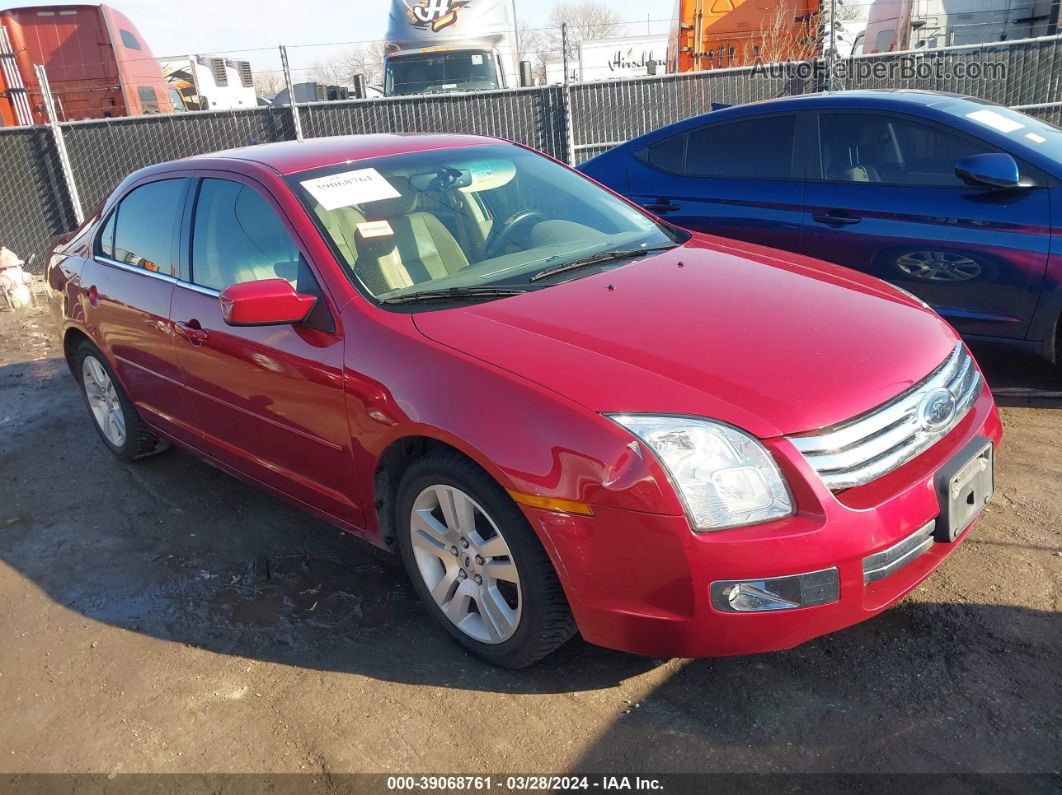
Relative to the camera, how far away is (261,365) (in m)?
3.28

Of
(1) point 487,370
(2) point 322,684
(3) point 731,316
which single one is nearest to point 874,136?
(3) point 731,316

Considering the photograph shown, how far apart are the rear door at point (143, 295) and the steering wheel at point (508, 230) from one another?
1.47m

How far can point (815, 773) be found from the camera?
7.52ft

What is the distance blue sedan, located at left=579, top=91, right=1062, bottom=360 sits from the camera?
436 cm

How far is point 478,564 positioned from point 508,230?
1.46 m

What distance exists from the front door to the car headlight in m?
1.24

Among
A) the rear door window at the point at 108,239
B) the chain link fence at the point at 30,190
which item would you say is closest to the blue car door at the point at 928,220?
the rear door window at the point at 108,239

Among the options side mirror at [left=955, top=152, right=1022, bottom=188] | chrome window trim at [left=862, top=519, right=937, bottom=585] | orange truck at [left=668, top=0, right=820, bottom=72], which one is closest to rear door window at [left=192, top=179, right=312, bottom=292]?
chrome window trim at [left=862, top=519, right=937, bottom=585]

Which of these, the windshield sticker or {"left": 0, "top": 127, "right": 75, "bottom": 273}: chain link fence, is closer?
the windshield sticker

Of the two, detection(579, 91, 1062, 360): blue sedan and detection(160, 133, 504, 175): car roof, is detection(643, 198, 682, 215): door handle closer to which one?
detection(579, 91, 1062, 360): blue sedan

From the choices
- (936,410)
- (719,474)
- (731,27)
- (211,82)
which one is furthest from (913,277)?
(211,82)

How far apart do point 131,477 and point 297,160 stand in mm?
2200

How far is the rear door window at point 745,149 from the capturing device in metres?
5.20

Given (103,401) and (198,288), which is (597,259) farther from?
(103,401)
